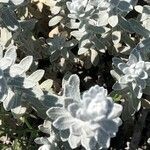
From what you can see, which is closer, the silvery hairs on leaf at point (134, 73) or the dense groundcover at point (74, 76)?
the dense groundcover at point (74, 76)

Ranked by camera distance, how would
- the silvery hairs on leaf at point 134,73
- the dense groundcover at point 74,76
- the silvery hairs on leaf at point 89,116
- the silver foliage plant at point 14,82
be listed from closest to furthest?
the silvery hairs on leaf at point 89,116
the dense groundcover at point 74,76
the silver foliage plant at point 14,82
the silvery hairs on leaf at point 134,73

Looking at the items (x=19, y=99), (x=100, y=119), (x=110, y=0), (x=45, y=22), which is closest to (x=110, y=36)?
(x=110, y=0)

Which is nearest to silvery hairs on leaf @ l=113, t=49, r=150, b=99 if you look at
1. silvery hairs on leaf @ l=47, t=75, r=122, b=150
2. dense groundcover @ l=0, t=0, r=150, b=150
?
dense groundcover @ l=0, t=0, r=150, b=150

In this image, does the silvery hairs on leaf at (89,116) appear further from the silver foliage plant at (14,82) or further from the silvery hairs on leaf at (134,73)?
the silvery hairs on leaf at (134,73)

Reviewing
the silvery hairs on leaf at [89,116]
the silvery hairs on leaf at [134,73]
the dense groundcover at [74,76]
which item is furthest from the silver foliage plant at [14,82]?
the silvery hairs on leaf at [134,73]

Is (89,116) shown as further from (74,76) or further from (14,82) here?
(14,82)

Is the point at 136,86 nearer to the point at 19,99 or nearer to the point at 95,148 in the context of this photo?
the point at 95,148

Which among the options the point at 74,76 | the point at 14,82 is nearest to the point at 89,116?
the point at 74,76
